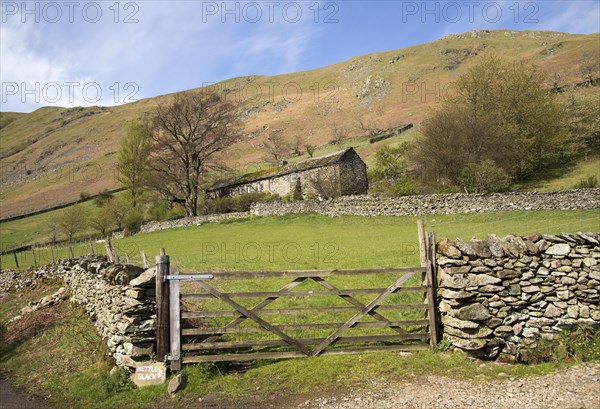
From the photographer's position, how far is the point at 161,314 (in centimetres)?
786

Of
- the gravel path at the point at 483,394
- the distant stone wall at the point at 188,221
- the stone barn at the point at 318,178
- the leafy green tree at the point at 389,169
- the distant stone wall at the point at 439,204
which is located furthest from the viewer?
the leafy green tree at the point at 389,169

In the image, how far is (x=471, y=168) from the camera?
3294cm

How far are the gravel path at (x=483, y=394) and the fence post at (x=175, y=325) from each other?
279 cm

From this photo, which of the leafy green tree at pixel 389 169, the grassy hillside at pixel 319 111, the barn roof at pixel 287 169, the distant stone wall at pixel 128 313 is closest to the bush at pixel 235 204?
the barn roof at pixel 287 169

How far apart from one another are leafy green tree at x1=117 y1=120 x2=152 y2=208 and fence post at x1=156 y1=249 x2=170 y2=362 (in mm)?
50110

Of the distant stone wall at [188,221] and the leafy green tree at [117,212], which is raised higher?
the leafy green tree at [117,212]

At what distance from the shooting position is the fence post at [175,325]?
779 centimetres

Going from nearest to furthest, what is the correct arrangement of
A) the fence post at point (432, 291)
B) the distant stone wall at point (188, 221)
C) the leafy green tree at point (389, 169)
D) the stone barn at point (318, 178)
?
the fence post at point (432, 291)
the distant stone wall at point (188, 221)
the stone barn at point (318, 178)
the leafy green tree at point (389, 169)

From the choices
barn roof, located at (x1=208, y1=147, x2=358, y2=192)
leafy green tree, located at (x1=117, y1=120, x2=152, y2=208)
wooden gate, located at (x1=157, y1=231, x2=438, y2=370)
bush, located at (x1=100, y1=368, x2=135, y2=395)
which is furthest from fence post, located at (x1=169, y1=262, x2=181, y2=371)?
leafy green tree, located at (x1=117, y1=120, x2=152, y2=208)

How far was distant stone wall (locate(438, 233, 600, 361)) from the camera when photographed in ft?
26.1

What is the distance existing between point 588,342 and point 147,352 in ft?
28.6

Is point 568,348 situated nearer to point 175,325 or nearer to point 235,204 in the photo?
point 175,325

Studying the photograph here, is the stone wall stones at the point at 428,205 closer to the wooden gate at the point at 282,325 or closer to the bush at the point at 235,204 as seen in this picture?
the bush at the point at 235,204

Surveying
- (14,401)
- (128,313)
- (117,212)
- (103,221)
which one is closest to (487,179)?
(128,313)
